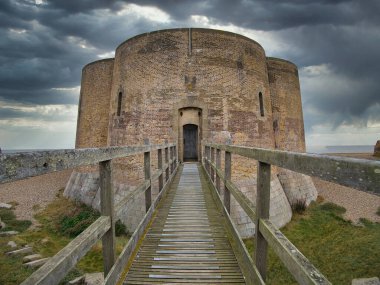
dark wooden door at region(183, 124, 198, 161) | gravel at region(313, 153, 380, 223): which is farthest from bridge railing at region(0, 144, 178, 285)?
gravel at region(313, 153, 380, 223)

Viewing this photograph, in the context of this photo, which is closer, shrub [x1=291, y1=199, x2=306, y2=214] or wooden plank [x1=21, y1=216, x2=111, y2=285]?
wooden plank [x1=21, y1=216, x2=111, y2=285]

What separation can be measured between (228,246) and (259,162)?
1907 millimetres

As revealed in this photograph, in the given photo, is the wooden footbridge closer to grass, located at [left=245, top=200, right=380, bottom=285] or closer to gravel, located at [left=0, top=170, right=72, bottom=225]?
grass, located at [left=245, top=200, right=380, bottom=285]

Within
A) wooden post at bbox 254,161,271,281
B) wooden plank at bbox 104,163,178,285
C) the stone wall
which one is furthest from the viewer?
the stone wall

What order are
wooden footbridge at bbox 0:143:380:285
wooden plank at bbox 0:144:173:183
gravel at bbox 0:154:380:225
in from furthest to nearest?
gravel at bbox 0:154:380:225
wooden footbridge at bbox 0:143:380:285
wooden plank at bbox 0:144:173:183

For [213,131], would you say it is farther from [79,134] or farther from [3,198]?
[3,198]

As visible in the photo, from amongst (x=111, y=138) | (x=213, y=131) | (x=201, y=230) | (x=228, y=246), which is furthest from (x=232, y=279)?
(x=111, y=138)

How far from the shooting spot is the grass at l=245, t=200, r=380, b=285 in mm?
7832

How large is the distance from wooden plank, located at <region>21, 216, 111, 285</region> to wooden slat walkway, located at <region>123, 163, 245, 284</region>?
3.76 feet

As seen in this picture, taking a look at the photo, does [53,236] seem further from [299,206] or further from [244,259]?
[299,206]

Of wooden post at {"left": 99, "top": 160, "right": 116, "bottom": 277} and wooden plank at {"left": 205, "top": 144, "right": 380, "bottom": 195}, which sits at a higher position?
wooden plank at {"left": 205, "top": 144, "right": 380, "bottom": 195}

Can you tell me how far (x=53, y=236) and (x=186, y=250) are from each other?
32.5 ft

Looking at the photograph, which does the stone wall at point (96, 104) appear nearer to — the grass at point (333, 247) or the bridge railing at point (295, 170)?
the grass at point (333, 247)

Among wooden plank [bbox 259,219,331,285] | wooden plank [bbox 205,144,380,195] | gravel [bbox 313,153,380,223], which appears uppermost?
wooden plank [bbox 205,144,380,195]
